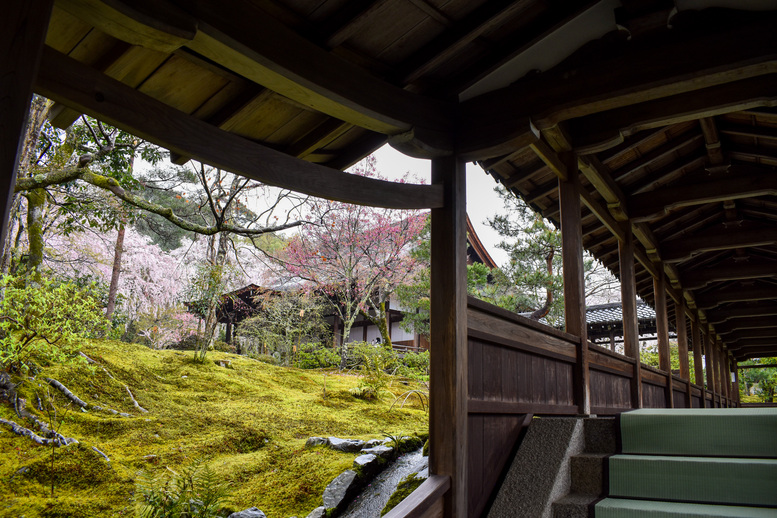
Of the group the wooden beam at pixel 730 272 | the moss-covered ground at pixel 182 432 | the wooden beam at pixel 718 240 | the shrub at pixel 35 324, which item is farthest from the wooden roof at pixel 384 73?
the wooden beam at pixel 730 272

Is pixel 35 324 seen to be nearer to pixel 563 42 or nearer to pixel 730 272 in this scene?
pixel 563 42

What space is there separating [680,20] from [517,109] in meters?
0.85

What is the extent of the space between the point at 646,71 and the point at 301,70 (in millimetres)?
1630

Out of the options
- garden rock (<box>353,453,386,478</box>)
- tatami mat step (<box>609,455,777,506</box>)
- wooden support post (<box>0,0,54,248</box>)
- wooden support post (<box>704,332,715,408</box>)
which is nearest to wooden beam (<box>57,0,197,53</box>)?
wooden support post (<box>0,0,54,248</box>)

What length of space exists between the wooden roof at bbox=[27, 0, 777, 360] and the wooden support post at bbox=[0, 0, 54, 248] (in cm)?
20

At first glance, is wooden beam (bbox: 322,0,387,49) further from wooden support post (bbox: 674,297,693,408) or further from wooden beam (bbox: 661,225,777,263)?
wooden support post (bbox: 674,297,693,408)

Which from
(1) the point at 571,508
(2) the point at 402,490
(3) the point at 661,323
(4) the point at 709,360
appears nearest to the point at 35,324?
(2) the point at 402,490

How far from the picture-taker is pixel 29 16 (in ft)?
4.43

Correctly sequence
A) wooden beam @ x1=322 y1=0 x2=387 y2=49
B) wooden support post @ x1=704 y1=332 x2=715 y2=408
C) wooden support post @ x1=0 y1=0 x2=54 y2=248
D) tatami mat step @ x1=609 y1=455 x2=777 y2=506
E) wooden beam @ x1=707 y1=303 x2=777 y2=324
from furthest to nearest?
wooden support post @ x1=704 y1=332 x2=715 y2=408
wooden beam @ x1=707 y1=303 x2=777 y2=324
tatami mat step @ x1=609 y1=455 x2=777 y2=506
wooden beam @ x1=322 y1=0 x2=387 y2=49
wooden support post @ x1=0 y1=0 x2=54 y2=248

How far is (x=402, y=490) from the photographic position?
13.5ft

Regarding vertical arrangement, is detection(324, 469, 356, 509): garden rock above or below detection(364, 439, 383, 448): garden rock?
below

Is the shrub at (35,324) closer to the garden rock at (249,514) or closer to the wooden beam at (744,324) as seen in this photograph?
the garden rock at (249,514)

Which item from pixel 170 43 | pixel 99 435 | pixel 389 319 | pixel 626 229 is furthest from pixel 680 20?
pixel 389 319

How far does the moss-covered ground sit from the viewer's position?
163 inches
